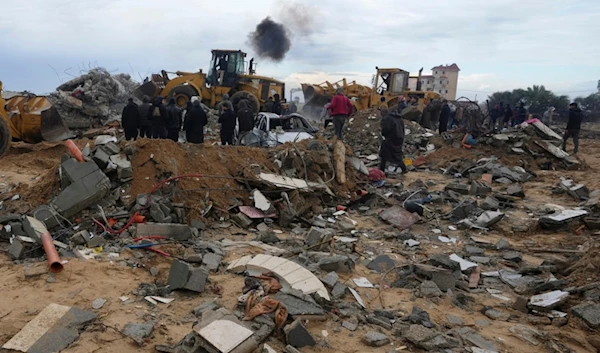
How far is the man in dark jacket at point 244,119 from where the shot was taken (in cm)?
1143

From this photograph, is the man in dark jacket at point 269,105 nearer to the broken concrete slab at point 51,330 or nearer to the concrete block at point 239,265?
the concrete block at point 239,265

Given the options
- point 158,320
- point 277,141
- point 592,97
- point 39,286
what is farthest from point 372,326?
point 592,97

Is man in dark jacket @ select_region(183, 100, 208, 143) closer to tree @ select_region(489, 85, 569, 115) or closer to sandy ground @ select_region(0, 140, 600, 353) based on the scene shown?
sandy ground @ select_region(0, 140, 600, 353)

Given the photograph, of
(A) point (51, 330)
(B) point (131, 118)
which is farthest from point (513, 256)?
(B) point (131, 118)

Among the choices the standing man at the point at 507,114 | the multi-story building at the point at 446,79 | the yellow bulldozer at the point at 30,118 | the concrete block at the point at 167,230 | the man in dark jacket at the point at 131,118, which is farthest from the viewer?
the multi-story building at the point at 446,79

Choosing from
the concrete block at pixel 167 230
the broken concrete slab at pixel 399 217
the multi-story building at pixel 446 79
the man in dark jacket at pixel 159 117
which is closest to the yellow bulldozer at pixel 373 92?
the man in dark jacket at pixel 159 117

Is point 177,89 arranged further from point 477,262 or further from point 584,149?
point 584,149

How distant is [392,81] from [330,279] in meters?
18.3

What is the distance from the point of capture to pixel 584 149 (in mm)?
16938

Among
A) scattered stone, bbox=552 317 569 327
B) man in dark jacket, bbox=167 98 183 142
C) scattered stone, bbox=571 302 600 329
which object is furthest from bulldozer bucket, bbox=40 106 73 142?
scattered stone, bbox=571 302 600 329

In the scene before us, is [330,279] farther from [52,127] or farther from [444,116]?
[444,116]

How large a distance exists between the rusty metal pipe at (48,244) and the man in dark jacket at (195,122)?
17.5 ft

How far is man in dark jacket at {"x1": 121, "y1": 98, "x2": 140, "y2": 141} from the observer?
10875 mm

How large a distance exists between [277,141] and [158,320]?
814 centimetres
